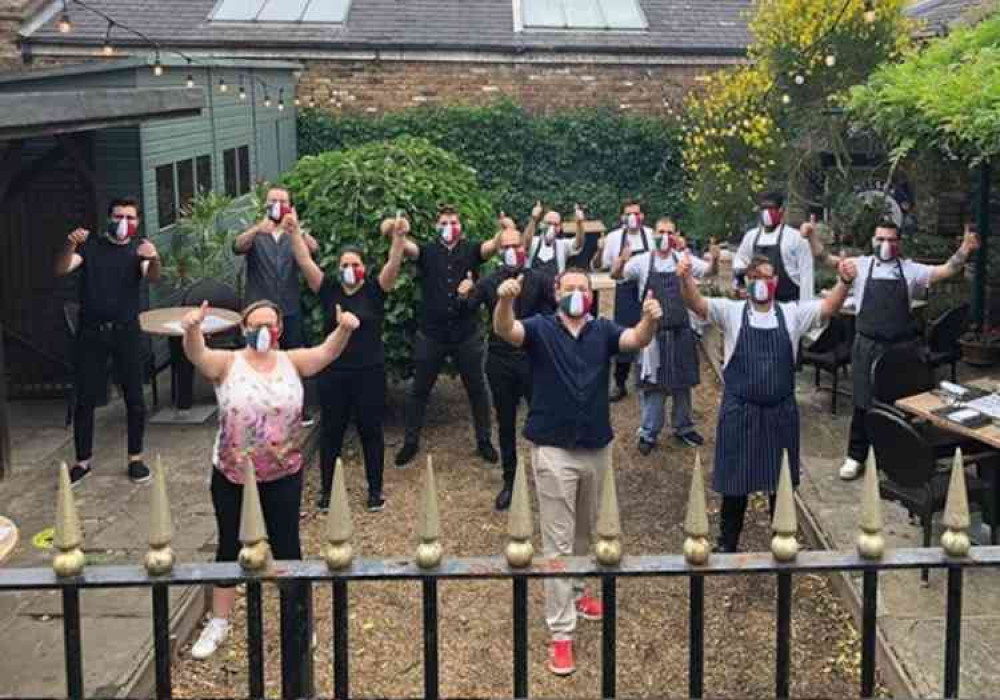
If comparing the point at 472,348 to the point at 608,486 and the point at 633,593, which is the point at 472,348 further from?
the point at 608,486

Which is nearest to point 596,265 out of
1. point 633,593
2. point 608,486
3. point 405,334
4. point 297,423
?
point 405,334

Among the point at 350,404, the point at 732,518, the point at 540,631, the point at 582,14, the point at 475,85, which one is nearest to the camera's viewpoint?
the point at 540,631

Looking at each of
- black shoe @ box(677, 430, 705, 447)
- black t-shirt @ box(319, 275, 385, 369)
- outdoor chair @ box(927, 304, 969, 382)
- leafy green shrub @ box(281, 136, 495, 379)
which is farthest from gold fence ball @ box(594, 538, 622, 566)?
outdoor chair @ box(927, 304, 969, 382)

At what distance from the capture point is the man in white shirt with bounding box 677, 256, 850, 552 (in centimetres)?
675

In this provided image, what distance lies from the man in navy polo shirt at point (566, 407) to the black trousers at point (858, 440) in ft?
10.2

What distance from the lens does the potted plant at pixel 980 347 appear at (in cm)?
1170

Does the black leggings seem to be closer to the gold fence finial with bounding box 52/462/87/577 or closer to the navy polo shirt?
the navy polo shirt

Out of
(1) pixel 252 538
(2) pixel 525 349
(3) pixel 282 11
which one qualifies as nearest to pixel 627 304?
(2) pixel 525 349

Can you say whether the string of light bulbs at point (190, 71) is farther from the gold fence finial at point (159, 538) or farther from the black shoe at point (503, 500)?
the gold fence finial at point (159, 538)

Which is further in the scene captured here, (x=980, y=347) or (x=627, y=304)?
(x=980, y=347)

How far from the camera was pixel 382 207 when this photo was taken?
957 centimetres

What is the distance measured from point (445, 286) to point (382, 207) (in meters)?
1.14

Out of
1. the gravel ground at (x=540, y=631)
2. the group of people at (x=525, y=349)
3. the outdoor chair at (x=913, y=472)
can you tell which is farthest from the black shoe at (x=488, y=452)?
the outdoor chair at (x=913, y=472)

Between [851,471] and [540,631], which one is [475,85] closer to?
[851,471]
